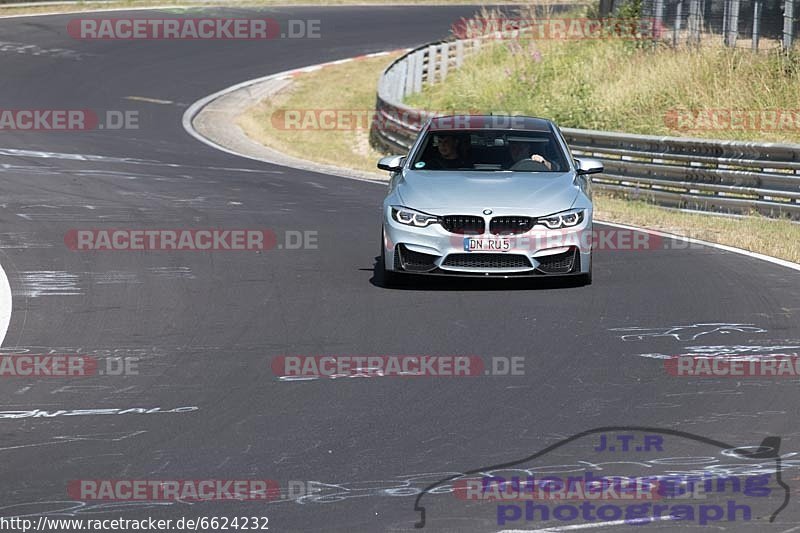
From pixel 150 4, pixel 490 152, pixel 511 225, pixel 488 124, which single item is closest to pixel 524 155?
pixel 490 152

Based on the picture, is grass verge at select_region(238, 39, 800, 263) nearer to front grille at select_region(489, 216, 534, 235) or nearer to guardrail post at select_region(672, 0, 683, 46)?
front grille at select_region(489, 216, 534, 235)

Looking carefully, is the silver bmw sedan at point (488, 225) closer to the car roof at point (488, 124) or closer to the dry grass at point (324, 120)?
the car roof at point (488, 124)

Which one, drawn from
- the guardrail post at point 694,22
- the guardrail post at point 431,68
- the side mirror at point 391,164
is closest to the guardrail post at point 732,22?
the guardrail post at point 694,22

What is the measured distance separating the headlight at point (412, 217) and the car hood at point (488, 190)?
5 cm

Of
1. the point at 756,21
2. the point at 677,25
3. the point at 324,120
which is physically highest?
the point at 756,21


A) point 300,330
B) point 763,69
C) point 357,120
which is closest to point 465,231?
point 300,330

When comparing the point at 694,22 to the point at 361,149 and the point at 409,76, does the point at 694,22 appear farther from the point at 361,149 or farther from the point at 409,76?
the point at 409,76

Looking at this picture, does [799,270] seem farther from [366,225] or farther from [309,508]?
[309,508]

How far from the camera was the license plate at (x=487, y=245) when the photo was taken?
38.6 ft

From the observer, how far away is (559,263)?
11938mm

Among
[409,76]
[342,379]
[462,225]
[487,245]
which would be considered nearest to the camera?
[342,379]

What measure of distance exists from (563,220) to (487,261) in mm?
755

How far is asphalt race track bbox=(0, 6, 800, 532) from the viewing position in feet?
21.3

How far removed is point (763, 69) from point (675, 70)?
1.70m
